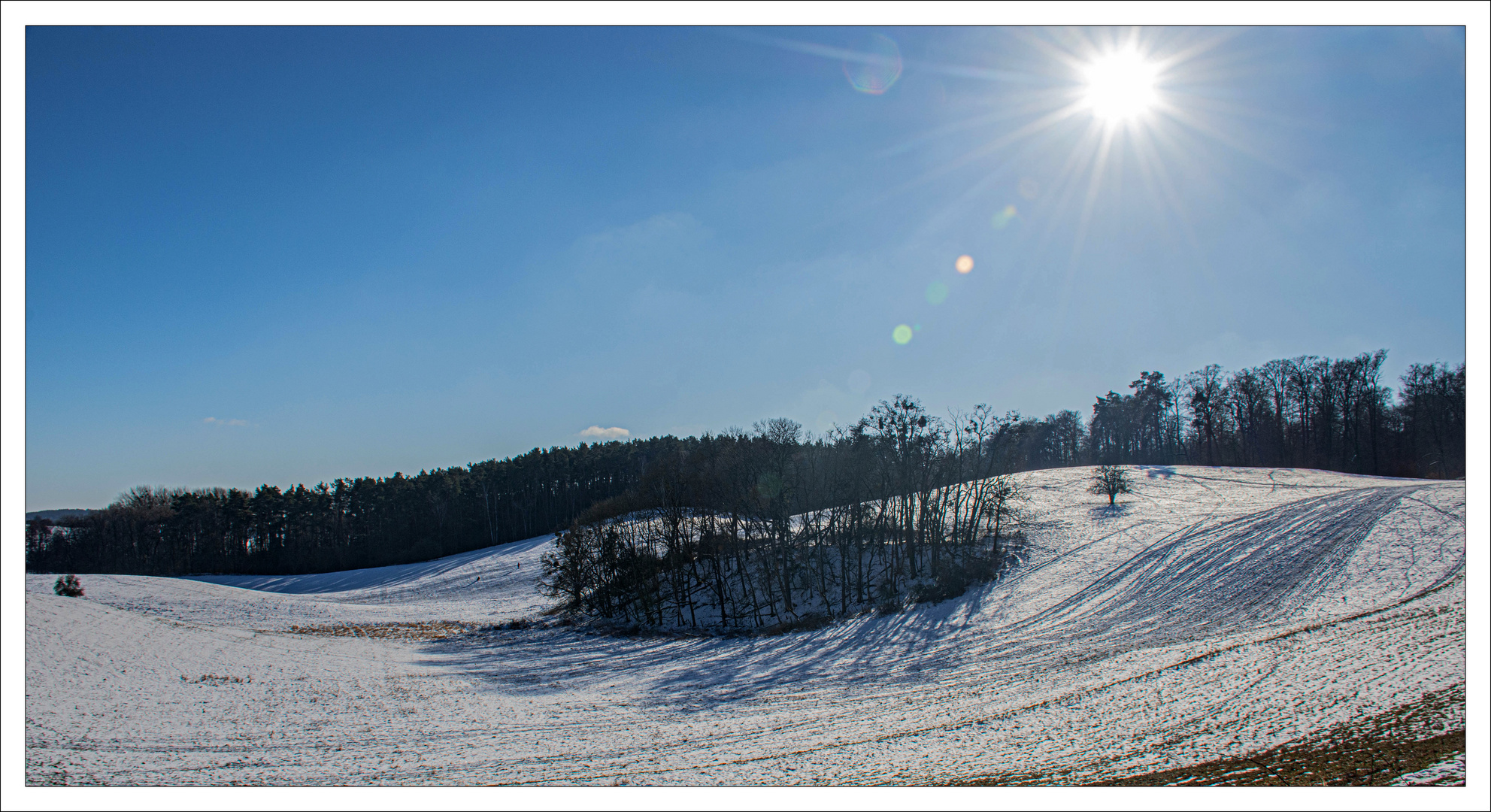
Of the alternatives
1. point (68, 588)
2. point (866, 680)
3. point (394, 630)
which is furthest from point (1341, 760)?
point (68, 588)

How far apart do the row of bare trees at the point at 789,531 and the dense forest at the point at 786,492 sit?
6.6 inches

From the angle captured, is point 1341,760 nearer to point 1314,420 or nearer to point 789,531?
point 789,531

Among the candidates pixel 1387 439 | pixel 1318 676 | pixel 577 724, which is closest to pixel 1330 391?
pixel 1387 439

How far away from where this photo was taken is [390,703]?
1448cm

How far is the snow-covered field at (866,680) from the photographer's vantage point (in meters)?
9.02

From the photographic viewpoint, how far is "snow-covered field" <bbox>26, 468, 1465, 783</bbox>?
29.6ft

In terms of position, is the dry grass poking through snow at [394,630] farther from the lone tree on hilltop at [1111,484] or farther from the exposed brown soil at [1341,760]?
the lone tree on hilltop at [1111,484]

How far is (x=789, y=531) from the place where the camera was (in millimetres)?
32406

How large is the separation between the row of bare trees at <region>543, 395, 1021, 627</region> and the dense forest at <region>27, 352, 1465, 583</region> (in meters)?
0.17

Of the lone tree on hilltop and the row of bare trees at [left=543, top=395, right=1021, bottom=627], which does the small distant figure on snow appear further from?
the lone tree on hilltop

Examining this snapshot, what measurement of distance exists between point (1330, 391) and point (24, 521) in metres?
84.5

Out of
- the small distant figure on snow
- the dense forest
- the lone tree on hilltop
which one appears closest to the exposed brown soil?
the dense forest

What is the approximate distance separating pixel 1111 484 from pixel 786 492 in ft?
82.9

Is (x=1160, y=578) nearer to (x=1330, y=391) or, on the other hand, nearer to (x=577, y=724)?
(x=577, y=724)
